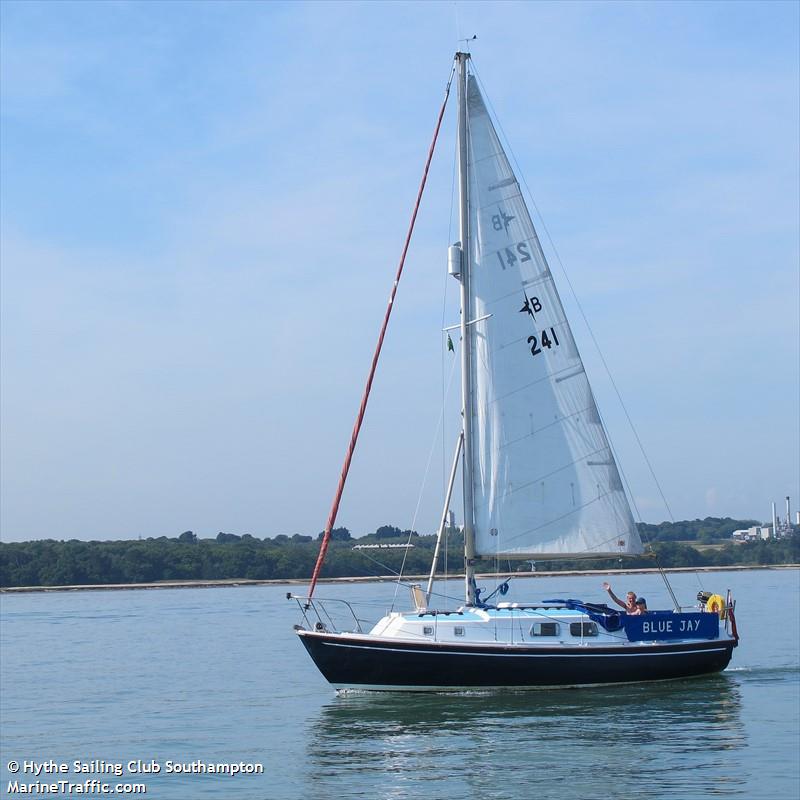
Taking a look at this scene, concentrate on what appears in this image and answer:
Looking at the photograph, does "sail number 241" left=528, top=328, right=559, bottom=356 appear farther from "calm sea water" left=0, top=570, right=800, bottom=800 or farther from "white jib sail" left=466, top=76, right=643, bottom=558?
"calm sea water" left=0, top=570, right=800, bottom=800

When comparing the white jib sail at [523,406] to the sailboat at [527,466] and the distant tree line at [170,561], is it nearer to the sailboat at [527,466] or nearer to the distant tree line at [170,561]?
the sailboat at [527,466]

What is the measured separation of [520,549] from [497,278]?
6992 millimetres

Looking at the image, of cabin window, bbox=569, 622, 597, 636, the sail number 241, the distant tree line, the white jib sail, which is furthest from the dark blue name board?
the distant tree line

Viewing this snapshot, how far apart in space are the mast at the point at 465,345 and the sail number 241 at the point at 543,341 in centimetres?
171

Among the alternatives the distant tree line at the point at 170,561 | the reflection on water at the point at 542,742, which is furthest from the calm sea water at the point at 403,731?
the distant tree line at the point at 170,561

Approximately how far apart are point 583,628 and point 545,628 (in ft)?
3.27

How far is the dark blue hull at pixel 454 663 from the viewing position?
28234mm

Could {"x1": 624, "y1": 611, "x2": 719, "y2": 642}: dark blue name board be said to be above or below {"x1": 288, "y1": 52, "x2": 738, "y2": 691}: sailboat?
below

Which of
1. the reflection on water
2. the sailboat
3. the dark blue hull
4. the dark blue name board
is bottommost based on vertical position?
the reflection on water

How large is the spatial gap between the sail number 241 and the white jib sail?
26 mm

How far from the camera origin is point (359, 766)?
23156 millimetres

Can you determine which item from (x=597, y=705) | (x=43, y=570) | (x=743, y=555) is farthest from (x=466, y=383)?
(x=743, y=555)

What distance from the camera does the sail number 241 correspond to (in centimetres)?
→ 3086

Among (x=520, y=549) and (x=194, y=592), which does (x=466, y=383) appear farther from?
Result: (x=194, y=592)
